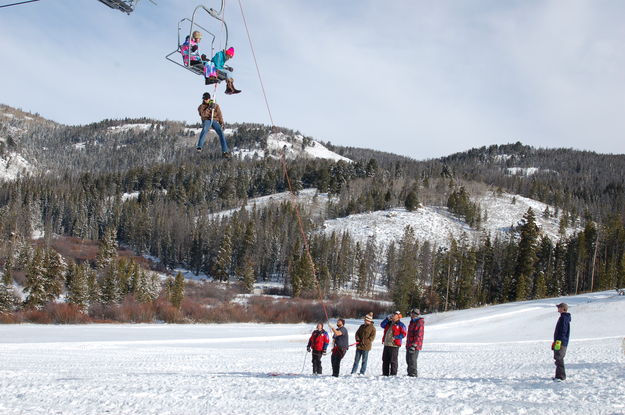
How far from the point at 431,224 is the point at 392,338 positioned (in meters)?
129

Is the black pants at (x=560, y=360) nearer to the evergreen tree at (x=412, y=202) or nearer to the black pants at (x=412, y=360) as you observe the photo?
the black pants at (x=412, y=360)

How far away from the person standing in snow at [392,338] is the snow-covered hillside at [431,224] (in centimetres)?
11151

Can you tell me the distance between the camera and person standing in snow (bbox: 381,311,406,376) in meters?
13.6

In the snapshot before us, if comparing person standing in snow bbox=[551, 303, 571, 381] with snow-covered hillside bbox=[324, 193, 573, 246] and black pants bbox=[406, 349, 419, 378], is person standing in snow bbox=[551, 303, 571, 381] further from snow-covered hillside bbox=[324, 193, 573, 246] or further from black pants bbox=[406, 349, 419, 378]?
snow-covered hillside bbox=[324, 193, 573, 246]

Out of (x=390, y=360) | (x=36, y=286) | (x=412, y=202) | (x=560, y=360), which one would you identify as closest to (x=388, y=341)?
(x=390, y=360)

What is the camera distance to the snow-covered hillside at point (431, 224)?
130125mm

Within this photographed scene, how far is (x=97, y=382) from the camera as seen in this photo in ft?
44.3

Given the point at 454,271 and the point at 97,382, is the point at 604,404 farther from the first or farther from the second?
the point at 454,271

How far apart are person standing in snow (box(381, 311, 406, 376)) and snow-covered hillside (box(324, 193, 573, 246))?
111508 millimetres

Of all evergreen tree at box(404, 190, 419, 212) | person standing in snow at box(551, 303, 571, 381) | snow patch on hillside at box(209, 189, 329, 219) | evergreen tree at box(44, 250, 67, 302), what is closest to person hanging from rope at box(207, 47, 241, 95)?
person standing in snow at box(551, 303, 571, 381)

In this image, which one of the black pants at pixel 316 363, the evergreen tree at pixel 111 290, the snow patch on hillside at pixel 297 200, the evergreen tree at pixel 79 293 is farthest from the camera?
the snow patch on hillside at pixel 297 200

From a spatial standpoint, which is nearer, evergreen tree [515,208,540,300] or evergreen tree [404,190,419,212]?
evergreen tree [515,208,540,300]

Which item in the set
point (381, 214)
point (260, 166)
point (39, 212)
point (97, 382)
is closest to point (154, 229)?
point (39, 212)

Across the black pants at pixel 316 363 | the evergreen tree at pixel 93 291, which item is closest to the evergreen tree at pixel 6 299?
the evergreen tree at pixel 93 291
